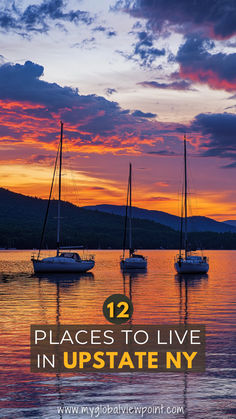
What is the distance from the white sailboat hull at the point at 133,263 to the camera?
85.5 meters

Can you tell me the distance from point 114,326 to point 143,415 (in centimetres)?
1332

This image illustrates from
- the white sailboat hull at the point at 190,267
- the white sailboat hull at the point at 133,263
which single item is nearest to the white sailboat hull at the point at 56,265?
the white sailboat hull at the point at 190,267

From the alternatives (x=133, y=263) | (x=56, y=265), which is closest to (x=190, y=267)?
(x=133, y=263)

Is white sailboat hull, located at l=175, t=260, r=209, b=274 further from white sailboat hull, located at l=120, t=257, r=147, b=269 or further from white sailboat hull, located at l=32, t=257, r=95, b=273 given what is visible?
white sailboat hull, located at l=32, t=257, r=95, b=273

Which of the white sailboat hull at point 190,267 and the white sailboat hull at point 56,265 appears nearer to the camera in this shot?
the white sailboat hull at point 56,265

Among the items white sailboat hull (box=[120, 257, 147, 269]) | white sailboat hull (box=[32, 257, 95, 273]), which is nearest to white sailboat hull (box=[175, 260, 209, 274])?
white sailboat hull (box=[120, 257, 147, 269])

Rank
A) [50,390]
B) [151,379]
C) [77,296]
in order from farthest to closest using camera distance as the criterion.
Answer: [77,296] → [151,379] → [50,390]

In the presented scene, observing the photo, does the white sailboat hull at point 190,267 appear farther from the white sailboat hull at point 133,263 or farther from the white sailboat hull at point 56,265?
the white sailboat hull at point 56,265

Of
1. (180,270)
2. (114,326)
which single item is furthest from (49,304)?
(180,270)

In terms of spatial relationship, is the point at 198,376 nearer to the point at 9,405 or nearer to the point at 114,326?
the point at 9,405

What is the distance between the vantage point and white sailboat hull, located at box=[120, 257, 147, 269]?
85.5 meters

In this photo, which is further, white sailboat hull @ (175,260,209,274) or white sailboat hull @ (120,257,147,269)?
white sailboat hull @ (120,257,147,269)

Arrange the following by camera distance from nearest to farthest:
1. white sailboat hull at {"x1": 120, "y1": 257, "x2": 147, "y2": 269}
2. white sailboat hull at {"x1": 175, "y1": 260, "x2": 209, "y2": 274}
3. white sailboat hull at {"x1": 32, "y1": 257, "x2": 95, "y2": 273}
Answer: white sailboat hull at {"x1": 32, "y1": 257, "x2": 95, "y2": 273} < white sailboat hull at {"x1": 175, "y1": 260, "x2": 209, "y2": 274} < white sailboat hull at {"x1": 120, "y1": 257, "x2": 147, "y2": 269}

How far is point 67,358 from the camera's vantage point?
1812 cm
